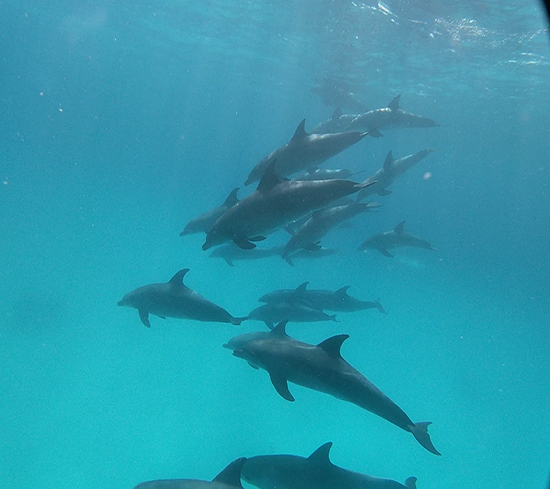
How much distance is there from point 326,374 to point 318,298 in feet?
24.6

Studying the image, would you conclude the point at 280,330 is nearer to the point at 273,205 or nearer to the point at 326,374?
the point at 326,374

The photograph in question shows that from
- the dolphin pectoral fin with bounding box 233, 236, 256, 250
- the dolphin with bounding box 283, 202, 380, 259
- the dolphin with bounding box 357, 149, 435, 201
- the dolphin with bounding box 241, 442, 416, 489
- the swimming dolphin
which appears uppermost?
the dolphin pectoral fin with bounding box 233, 236, 256, 250

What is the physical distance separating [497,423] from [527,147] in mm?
26176

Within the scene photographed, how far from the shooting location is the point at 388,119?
11.3m

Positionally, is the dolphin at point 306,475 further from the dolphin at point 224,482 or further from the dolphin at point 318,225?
the dolphin at point 318,225

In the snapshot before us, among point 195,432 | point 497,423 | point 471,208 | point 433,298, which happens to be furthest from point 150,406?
point 471,208

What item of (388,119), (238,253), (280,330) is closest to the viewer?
(280,330)

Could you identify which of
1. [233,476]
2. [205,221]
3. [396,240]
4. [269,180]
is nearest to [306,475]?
[233,476]

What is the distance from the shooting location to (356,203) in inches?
366

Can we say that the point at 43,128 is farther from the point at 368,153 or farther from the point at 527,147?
the point at 527,147

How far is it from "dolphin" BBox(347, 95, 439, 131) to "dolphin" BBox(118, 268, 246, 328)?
265 inches

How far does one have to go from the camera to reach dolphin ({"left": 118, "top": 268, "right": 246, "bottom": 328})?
7.37 meters

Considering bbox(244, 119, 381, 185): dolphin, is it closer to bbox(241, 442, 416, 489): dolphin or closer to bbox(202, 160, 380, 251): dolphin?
bbox(202, 160, 380, 251): dolphin

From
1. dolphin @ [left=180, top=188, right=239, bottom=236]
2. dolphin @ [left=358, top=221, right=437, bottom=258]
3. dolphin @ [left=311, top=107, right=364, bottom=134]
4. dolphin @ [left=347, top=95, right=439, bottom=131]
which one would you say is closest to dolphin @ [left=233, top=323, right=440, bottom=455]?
dolphin @ [left=180, top=188, right=239, bottom=236]
